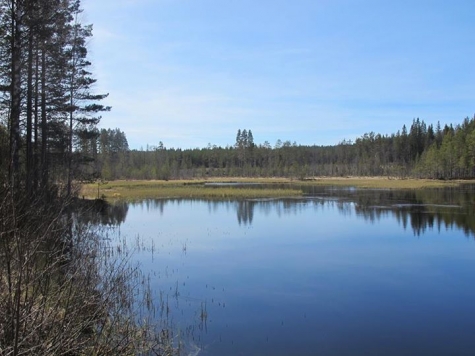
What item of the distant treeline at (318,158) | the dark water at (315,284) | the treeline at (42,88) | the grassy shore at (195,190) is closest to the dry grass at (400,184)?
the grassy shore at (195,190)

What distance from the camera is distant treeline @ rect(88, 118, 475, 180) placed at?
3519 inches

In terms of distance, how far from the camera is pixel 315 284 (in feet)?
43.6

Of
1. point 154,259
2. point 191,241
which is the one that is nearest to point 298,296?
point 154,259

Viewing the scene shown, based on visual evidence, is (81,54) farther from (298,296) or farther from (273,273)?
(298,296)

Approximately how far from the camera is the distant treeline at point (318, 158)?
89.4 meters

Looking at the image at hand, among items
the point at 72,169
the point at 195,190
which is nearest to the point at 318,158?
the point at 195,190

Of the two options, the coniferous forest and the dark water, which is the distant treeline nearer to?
the coniferous forest

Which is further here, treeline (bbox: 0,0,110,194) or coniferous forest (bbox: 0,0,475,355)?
treeline (bbox: 0,0,110,194)

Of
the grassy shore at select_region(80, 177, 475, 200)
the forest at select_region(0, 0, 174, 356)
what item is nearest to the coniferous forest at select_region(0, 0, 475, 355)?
the forest at select_region(0, 0, 174, 356)

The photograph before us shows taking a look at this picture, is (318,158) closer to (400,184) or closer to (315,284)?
(400,184)

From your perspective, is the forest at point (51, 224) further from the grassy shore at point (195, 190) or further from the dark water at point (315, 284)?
the grassy shore at point (195, 190)

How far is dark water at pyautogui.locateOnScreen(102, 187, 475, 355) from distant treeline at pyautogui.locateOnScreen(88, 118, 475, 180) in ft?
212

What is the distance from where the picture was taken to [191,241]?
20953mm

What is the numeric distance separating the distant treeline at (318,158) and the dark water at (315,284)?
6453cm
